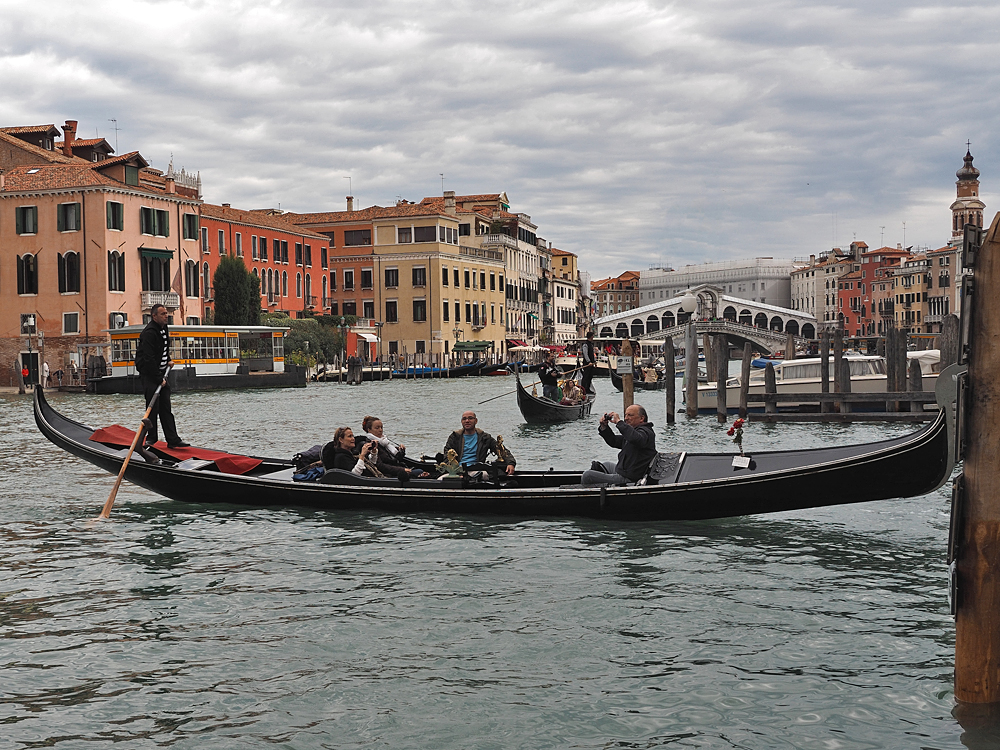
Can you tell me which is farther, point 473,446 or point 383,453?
point 383,453

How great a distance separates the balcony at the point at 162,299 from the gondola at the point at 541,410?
1871 centimetres

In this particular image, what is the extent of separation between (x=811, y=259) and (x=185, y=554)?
113 m

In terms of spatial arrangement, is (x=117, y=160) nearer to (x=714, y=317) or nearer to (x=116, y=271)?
(x=116, y=271)

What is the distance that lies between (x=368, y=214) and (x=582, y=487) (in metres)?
44.9

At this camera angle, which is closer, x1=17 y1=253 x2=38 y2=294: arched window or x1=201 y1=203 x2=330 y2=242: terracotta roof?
x1=17 y1=253 x2=38 y2=294: arched window

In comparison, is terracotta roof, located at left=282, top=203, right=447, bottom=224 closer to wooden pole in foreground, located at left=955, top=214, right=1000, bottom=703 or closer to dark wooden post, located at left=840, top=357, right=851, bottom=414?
dark wooden post, located at left=840, top=357, right=851, bottom=414

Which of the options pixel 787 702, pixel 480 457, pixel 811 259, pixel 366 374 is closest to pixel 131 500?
pixel 480 457

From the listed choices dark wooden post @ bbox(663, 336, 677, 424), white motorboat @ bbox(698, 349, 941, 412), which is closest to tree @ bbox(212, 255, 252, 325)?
white motorboat @ bbox(698, 349, 941, 412)

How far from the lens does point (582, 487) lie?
7.83 m

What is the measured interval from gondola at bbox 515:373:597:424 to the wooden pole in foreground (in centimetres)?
1455

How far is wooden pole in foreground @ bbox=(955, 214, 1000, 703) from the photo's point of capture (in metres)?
3.44

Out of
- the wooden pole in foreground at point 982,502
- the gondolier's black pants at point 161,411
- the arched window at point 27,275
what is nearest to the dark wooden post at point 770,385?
the gondolier's black pants at point 161,411

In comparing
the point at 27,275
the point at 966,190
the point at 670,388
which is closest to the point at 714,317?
the point at 966,190

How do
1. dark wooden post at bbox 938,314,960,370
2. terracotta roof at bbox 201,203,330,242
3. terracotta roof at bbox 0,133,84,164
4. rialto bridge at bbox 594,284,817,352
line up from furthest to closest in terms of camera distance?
rialto bridge at bbox 594,284,817,352 → terracotta roof at bbox 201,203,330,242 → terracotta roof at bbox 0,133,84,164 → dark wooden post at bbox 938,314,960,370
